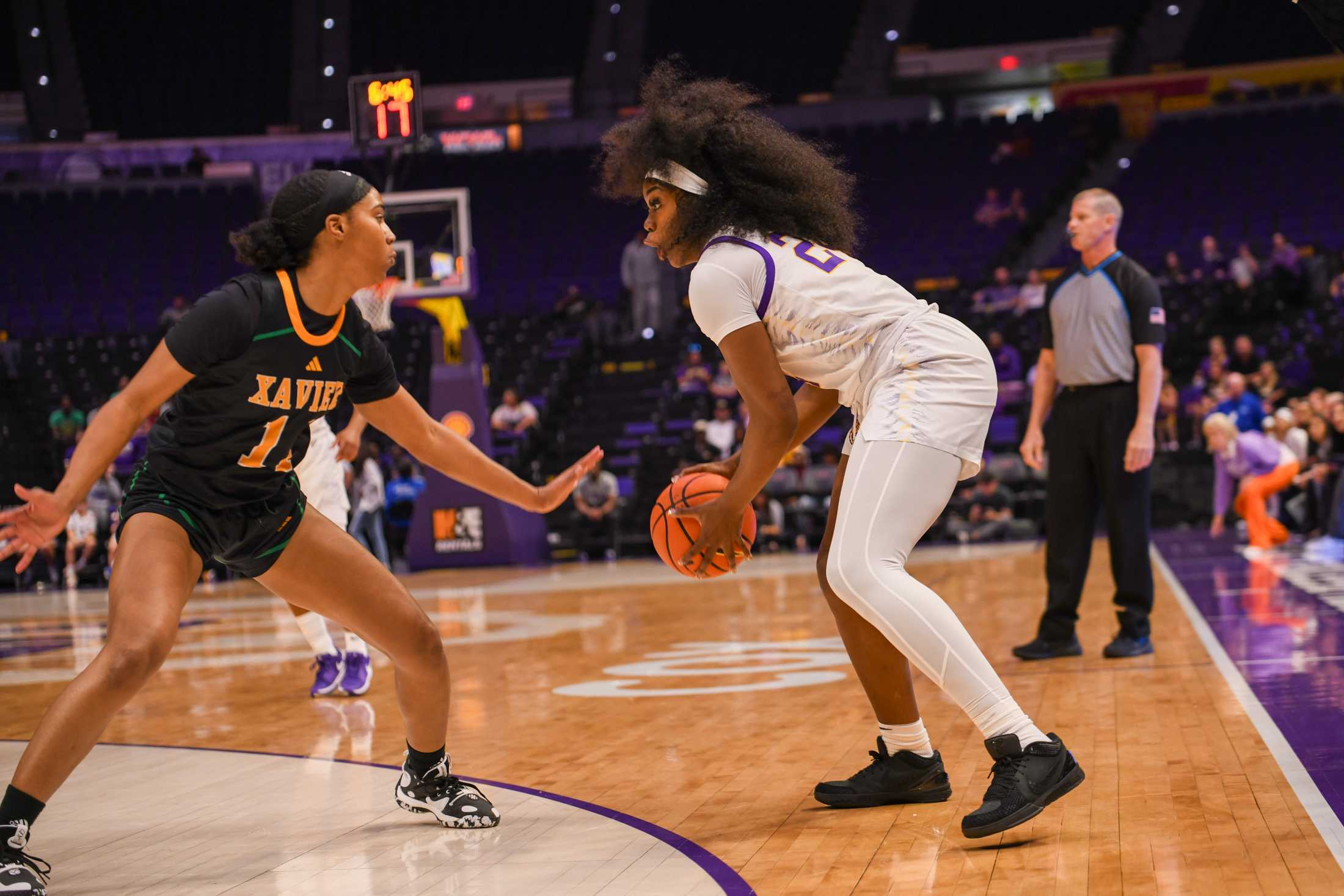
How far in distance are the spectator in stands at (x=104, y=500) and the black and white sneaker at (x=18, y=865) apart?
13.8m

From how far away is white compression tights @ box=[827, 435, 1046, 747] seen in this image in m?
3.09

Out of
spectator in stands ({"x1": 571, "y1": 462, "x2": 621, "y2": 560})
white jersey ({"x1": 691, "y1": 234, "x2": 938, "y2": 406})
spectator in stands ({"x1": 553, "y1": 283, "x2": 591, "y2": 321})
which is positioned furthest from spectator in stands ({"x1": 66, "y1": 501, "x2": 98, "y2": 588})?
white jersey ({"x1": 691, "y1": 234, "x2": 938, "y2": 406})

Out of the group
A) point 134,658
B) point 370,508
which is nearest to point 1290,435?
point 370,508

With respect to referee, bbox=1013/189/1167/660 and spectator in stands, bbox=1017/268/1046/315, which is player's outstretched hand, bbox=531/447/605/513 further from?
spectator in stands, bbox=1017/268/1046/315

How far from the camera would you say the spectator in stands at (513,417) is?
17.7 meters

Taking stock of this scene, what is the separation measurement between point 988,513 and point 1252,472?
3281mm

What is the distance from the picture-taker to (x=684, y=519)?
11.4ft

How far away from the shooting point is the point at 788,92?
1181 inches

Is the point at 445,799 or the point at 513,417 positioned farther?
the point at 513,417

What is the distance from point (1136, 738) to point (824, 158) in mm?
2133

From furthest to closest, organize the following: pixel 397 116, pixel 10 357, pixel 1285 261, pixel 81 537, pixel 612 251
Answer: pixel 612 251 < pixel 10 357 < pixel 1285 261 < pixel 81 537 < pixel 397 116

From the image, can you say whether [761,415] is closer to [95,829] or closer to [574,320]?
[95,829]

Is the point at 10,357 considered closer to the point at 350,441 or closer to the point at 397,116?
the point at 397,116

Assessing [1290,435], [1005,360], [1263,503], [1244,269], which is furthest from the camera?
[1244,269]
